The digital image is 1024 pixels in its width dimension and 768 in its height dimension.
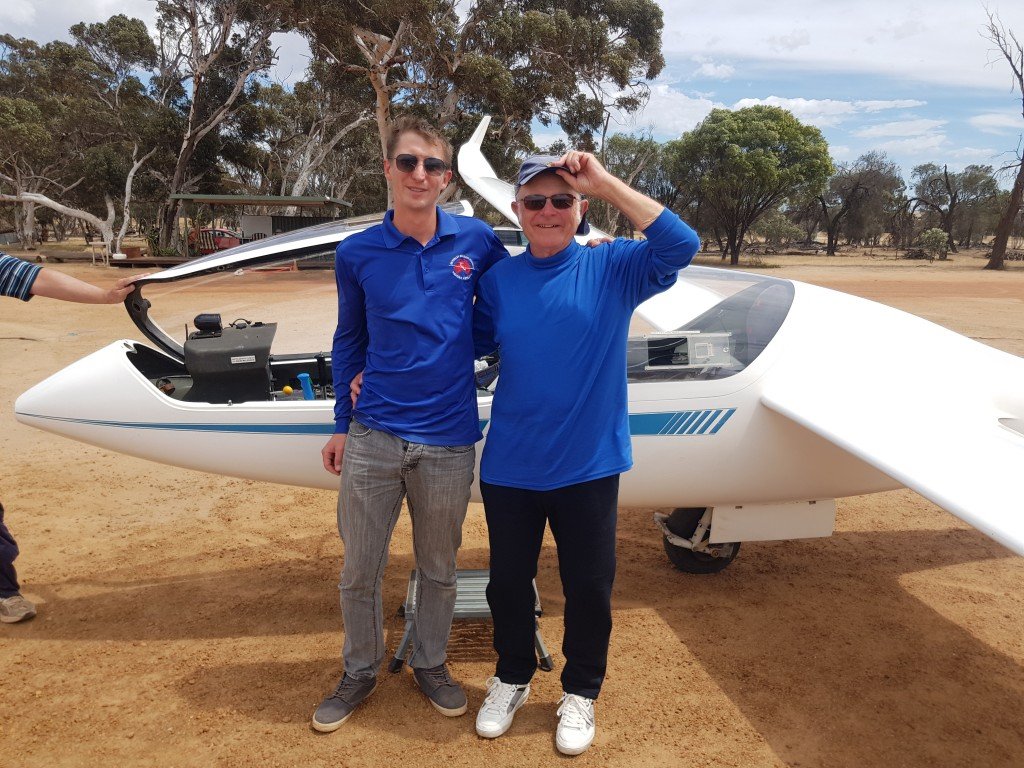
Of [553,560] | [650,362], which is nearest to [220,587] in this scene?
[553,560]

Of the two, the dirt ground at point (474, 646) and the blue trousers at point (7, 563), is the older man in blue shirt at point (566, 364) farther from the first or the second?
the blue trousers at point (7, 563)

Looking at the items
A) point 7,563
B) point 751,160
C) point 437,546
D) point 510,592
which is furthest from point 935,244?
point 7,563

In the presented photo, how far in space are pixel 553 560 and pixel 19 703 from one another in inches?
114

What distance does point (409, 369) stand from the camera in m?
2.44

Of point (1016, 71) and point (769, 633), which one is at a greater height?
point (1016, 71)

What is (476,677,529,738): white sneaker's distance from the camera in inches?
110

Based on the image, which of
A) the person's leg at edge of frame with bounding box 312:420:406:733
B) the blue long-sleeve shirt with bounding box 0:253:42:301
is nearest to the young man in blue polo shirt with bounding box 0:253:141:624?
the blue long-sleeve shirt with bounding box 0:253:42:301

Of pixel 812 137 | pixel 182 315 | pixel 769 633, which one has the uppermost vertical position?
pixel 812 137

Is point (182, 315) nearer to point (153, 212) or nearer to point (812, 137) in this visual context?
point (812, 137)

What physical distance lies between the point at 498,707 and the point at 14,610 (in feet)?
9.20

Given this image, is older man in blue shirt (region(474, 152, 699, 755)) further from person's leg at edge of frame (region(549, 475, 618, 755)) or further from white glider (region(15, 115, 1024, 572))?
white glider (region(15, 115, 1024, 572))

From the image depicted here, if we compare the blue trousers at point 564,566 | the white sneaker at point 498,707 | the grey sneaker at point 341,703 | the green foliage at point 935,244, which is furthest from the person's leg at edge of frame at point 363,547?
the green foliage at point 935,244

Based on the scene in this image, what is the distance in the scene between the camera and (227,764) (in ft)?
8.84

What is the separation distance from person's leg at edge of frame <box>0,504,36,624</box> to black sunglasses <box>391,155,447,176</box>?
10.0ft
